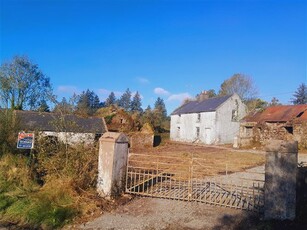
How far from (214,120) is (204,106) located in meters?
4.66

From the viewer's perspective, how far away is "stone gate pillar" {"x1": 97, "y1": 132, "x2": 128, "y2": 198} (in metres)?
7.91

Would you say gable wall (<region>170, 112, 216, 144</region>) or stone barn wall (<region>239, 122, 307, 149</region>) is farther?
gable wall (<region>170, 112, 216, 144</region>)

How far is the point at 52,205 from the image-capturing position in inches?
270

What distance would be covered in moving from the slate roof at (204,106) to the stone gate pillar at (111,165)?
29646mm

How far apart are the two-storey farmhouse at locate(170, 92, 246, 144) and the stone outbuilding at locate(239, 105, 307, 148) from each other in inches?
148

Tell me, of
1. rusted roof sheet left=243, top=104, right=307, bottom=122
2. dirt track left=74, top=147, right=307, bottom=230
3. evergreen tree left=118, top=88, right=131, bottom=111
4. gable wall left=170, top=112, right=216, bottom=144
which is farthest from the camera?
evergreen tree left=118, top=88, right=131, bottom=111

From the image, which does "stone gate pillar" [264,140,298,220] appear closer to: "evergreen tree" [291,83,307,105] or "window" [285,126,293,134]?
"window" [285,126,293,134]

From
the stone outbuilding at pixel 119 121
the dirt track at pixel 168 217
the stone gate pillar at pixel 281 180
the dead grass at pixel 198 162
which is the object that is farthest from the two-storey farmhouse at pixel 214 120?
the stone gate pillar at pixel 281 180

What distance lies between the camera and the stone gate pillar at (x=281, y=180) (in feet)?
20.1

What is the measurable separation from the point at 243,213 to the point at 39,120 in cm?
2254

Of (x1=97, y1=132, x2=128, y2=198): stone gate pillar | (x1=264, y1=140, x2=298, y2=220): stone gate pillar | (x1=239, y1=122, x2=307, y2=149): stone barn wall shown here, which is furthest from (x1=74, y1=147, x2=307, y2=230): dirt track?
(x1=239, y1=122, x2=307, y2=149): stone barn wall

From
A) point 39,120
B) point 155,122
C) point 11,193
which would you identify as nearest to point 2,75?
point 39,120

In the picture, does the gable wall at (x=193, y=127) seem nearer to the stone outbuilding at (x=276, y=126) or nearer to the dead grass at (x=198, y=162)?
the stone outbuilding at (x=276, y=126)

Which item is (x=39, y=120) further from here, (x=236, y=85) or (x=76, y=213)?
(x=236, y=85)
